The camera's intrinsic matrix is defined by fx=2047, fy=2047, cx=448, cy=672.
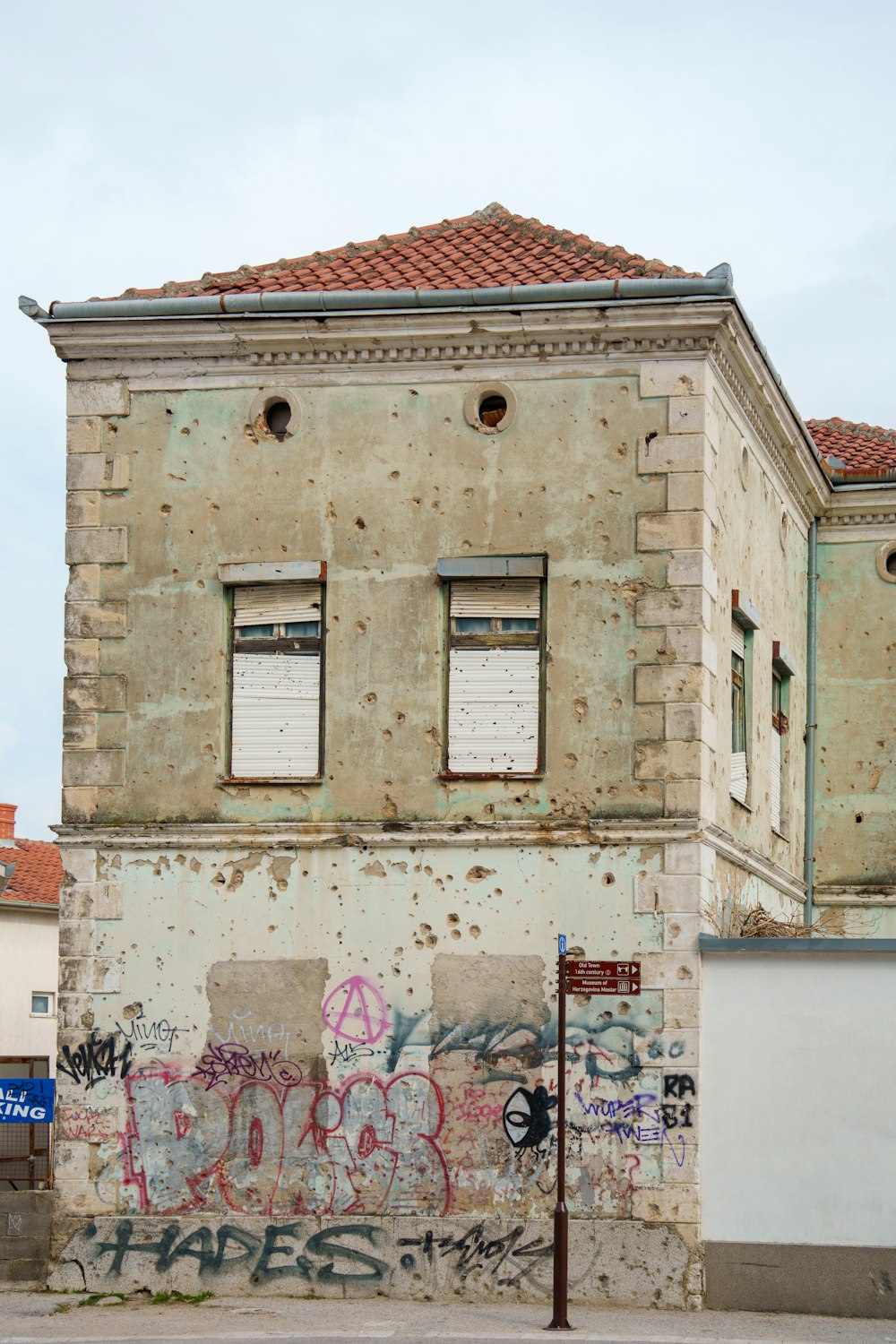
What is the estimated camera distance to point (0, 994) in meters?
34.5

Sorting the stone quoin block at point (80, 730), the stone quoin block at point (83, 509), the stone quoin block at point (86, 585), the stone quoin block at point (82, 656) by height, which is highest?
the stone quoin block at point (83, 509)

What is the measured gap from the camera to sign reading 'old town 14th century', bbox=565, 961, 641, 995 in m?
15.3

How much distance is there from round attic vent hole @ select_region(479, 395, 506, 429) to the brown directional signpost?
4894 mm

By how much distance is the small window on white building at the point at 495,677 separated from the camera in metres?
17.4

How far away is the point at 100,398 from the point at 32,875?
19750 millimetres

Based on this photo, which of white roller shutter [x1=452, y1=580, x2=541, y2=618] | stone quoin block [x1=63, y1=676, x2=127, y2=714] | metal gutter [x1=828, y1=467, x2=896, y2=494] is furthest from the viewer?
metal gutter [x1=828, y1=467, x2=896, y2=494]

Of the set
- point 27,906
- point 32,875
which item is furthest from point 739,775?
point 32,875

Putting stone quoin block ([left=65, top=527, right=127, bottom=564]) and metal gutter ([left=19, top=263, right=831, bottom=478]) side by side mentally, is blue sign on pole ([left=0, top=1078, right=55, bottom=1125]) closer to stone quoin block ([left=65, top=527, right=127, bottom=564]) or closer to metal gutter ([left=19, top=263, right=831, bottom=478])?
stone quoin block ([left=65, top=527, right=127, bottom=564])

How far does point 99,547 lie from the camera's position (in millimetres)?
18172

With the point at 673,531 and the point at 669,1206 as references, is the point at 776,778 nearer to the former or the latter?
the point at 673,531

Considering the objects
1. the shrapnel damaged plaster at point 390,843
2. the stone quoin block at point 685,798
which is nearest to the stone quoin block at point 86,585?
the shrapnel damaged plaster at point 390,843

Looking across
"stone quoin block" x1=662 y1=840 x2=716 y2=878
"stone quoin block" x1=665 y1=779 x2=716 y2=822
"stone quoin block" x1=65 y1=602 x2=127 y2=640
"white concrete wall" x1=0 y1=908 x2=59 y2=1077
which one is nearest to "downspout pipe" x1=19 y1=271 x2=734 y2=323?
"stone quoin block" x1=65 y1=602 x2=127 y2=640

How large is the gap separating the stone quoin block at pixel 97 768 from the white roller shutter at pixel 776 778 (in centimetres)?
694

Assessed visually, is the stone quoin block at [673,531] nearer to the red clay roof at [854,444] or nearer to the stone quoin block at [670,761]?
the stone quoin block at [670,761]
